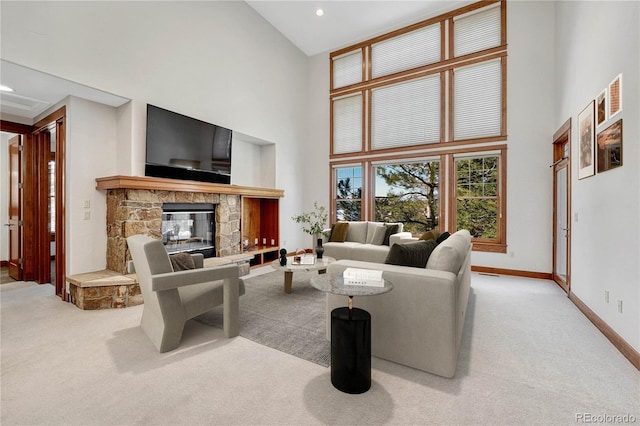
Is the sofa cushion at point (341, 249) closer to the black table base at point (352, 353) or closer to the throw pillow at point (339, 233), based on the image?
the throw pillow at point (339, 233)

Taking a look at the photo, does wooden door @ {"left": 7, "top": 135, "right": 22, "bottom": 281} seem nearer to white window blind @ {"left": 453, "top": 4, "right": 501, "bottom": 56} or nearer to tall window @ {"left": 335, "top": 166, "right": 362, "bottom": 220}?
tall window @ {"left": 335, "top": 166, "right": 362, "bottom": 220}

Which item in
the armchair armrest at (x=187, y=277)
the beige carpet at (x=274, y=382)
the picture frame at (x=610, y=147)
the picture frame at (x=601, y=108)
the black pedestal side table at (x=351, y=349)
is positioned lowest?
the beige carpet at (x=274, y=382)

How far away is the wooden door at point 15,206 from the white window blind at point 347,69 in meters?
6.24

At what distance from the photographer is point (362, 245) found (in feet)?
18.0

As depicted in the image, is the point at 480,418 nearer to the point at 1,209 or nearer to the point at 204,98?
the point at 204,98

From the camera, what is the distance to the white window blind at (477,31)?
213 inches

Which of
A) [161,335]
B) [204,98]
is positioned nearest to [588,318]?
[161,335]

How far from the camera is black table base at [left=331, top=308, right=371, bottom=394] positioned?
6.05 feet

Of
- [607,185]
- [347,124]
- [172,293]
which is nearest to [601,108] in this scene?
[607,185]

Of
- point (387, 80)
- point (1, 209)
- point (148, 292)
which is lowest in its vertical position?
point (148, 292)

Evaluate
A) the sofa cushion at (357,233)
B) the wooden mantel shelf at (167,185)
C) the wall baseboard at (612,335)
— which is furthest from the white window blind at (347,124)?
the wall baseboard at (612,335)

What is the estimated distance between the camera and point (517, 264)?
5.16 m

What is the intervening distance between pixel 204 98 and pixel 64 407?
174 inches

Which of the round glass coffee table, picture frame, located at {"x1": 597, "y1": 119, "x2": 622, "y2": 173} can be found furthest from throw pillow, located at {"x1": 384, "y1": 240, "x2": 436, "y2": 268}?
picture frame, located at {"x1": 597, "y1": 119, "x2": 622, "y2": 173}
